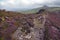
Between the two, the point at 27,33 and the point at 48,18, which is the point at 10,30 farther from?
the point at 48,18

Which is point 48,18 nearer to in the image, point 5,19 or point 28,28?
point 28,28

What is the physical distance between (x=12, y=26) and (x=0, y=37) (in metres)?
3.66

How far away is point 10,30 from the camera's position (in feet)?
115

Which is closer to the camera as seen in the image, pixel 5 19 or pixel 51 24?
pixel 5 19

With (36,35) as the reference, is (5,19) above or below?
above

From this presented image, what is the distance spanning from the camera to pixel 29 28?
36906mm

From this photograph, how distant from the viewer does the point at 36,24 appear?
125ft

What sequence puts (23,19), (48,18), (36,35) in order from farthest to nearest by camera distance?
1. (48,18)
2. (23,19)
3. (36,35)

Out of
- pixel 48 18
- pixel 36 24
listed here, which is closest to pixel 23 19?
pixel 36 24

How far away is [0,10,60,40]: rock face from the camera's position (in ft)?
114

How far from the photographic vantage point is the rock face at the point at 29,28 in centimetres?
3462

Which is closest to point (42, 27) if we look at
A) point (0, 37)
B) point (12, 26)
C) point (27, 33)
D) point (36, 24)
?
point (36, 24)


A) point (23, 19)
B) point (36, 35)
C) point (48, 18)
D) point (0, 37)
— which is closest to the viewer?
point (0, 37)

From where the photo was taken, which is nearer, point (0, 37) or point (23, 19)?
point (0, 37)
